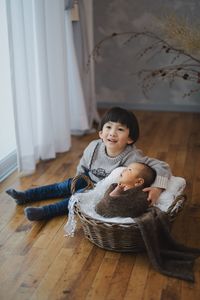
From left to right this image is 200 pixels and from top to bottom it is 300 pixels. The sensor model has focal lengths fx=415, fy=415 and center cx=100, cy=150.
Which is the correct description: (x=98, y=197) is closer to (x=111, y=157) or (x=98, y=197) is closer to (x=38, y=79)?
(x=111, y=157)

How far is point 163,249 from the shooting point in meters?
1.78

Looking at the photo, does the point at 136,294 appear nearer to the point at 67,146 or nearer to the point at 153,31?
the point at 67,146

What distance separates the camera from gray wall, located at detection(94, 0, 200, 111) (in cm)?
377

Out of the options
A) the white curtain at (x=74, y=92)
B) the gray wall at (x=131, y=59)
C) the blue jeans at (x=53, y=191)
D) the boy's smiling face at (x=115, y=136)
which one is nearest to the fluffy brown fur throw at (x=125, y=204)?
the boy's smiling face at (x=115, y=136)

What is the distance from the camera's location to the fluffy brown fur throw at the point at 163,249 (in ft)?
5.54

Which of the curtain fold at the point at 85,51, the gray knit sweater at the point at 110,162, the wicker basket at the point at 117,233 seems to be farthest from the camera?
the curtain fold at the point at 85,51

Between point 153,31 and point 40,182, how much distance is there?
201cm

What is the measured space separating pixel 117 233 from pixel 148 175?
341mm

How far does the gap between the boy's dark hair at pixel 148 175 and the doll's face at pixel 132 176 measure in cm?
2

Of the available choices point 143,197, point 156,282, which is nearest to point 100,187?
point 143,197

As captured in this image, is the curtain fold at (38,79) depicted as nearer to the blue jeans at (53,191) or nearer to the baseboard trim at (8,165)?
the baseboard trim at (8,165)

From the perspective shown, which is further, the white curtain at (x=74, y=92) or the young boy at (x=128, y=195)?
the white curtain at (x=74, y=92)

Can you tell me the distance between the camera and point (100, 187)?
202 centimetres

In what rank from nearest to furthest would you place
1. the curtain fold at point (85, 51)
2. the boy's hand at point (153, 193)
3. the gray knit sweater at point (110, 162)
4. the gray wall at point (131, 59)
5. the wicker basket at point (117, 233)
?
the wicker basket at point (117, 233) < the boy's hand at point (153, 193) < the gray knit sweater at point (110, 162) < the curtain fold at point (85, 51) < the gray wall at point (131, 59)
